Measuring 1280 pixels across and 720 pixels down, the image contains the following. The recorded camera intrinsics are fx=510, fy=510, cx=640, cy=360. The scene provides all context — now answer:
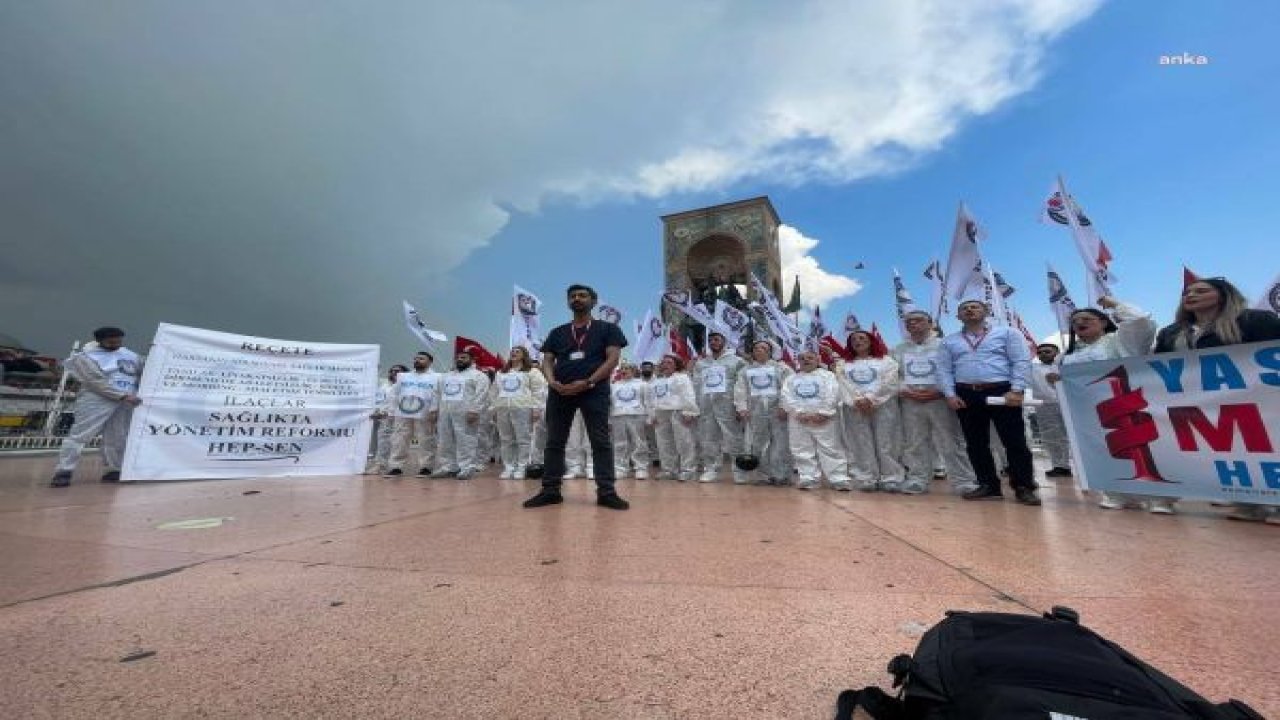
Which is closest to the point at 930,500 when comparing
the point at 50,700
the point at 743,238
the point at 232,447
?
the point at 50,700

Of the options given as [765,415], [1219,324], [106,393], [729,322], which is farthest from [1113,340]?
[106,393]

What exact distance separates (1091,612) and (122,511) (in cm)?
522

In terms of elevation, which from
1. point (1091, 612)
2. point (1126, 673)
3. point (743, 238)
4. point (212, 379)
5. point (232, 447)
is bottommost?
point (1091, 612)

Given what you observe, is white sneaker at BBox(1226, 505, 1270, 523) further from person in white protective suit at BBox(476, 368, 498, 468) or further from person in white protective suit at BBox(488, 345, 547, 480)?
person in white protective suit at BBox(476, 368, 498, 468)

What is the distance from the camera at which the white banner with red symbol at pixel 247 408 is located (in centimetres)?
560

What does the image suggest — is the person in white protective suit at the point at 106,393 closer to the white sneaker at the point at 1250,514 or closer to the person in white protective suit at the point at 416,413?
the person in white protective suit at the point at 416,413

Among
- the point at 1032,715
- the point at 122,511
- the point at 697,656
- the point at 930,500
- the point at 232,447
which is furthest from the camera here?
the point at 232,447

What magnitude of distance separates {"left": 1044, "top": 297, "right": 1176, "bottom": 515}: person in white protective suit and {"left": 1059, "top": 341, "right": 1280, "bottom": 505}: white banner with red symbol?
6.0 inches

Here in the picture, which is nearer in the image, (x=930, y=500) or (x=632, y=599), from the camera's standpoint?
(x=632, y=599)

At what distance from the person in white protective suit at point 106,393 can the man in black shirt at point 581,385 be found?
5036mm

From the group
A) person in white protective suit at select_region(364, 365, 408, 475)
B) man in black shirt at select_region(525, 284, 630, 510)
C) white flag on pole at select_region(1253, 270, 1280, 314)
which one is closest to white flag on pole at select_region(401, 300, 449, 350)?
person in white protective suit at select_region(364, 365, 408, 475)

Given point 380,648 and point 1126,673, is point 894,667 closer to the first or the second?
point 1126,673

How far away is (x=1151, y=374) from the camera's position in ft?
12.0

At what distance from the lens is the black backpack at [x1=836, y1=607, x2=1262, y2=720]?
0.76 meters
